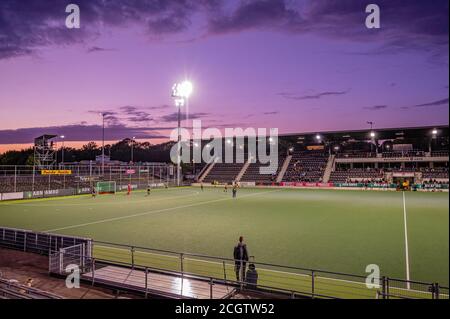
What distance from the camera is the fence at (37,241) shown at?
1292 centimetres

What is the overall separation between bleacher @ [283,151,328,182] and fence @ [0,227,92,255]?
176 feet

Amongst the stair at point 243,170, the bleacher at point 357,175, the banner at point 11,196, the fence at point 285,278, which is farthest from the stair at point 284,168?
the fence at point 285,278

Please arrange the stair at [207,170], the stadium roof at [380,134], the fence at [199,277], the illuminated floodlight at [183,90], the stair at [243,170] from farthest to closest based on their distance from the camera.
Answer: the stair at [207,170] < the stair at [243,170] < the stadium roof at [380,134] < the illuminated floodlight at [183,90] < the fence at [199,277]

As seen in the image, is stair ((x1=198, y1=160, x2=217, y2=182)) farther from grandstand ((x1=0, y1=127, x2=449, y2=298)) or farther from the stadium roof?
grandstand ((x1=0, y1=127, x2=449, y2=298))

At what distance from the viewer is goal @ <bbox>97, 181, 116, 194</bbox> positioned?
1823 inches

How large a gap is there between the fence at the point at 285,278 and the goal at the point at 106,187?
33.1m

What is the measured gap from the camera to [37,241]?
47.6 feet

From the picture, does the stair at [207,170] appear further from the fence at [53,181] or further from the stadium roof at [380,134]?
the stadium roof at [380,134]

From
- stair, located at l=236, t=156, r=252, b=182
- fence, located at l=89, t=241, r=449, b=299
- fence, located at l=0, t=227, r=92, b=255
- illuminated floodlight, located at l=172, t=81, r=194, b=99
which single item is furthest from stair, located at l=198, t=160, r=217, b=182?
fence, located at l=89, t=241, r=449, b=299

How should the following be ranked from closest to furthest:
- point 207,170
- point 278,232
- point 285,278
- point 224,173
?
point 285,278 → point 278,232 → point 224,173 → point 207,170

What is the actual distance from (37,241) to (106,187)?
33947mm

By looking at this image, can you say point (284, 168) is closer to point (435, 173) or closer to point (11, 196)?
point (435, 173)

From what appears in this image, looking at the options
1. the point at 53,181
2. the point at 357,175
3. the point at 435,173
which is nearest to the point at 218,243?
the point at 53,181
